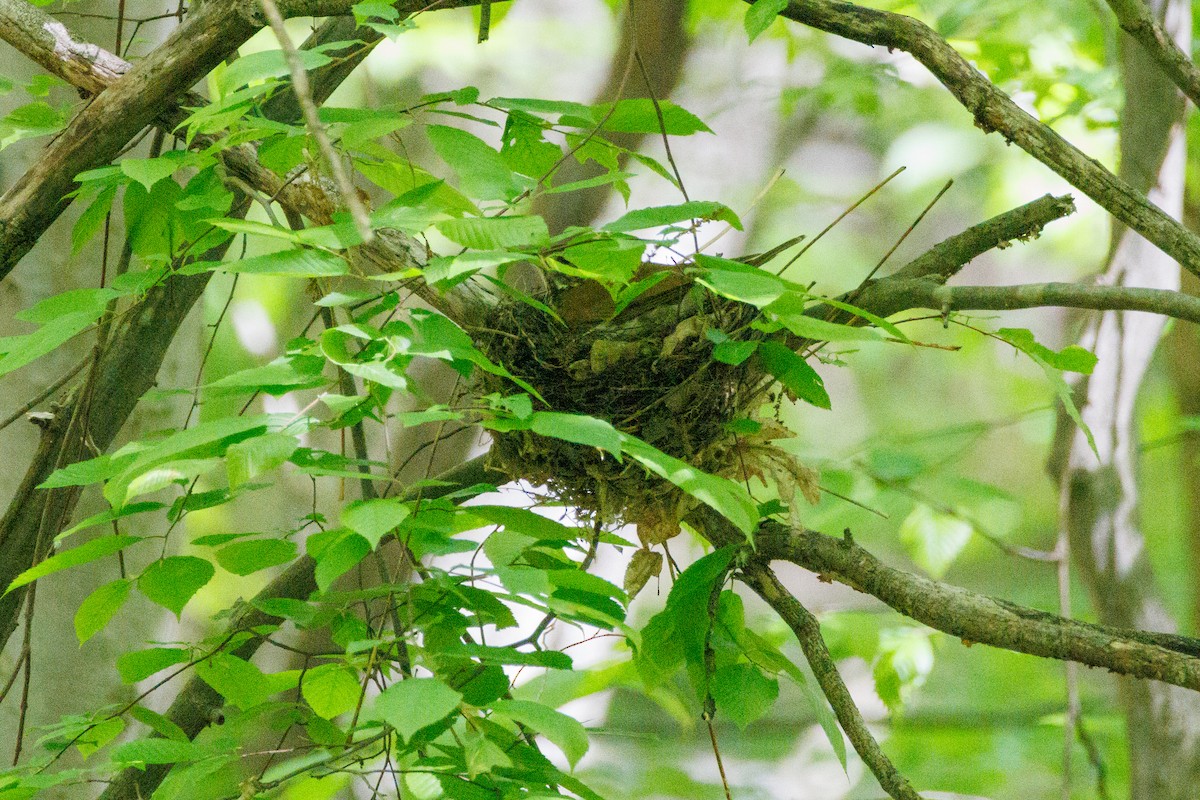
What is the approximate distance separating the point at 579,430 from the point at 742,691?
49 centimetres

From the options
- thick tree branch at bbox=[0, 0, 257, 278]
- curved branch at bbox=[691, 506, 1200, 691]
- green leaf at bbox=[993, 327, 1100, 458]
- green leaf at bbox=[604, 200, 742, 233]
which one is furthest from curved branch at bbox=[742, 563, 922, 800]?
thick tree branch at bbox=[0, 0, 257, 278]

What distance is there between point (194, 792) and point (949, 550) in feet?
5.63

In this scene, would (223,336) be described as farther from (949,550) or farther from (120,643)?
(949,550)

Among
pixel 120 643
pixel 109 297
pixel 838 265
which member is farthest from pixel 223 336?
pixel 838 265

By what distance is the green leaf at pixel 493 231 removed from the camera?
2.56 feet

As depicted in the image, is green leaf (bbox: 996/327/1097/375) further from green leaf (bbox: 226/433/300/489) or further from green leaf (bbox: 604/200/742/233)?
green leaf (bbox: 226/433/300/489)

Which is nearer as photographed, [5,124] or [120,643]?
[5,124]

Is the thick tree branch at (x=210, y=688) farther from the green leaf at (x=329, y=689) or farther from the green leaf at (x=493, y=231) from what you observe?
the green leaf at (x=493, y=231)

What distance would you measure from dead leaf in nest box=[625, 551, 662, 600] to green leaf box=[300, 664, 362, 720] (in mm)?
399

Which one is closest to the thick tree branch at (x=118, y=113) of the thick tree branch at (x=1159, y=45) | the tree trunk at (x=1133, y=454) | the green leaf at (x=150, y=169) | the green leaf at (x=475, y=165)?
the green leaf at (x=150, y=169)

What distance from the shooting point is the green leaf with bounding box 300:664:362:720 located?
93cm

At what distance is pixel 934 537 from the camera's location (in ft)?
7.50

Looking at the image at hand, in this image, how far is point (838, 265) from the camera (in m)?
4.94

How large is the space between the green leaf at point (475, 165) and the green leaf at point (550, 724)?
0.45 m
